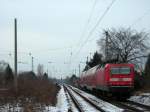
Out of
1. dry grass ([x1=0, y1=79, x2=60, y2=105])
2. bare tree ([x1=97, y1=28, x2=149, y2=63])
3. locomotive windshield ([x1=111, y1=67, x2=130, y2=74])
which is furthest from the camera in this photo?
bare tree ([x1=97, y1=28, x2=149, y2=63])

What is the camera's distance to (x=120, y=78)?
32.9 m

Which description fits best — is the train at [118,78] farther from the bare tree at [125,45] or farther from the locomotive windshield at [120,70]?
the bare tree at [125,45]

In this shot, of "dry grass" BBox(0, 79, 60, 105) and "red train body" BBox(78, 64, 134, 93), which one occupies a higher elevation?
"red train body" BBox(78, 64, 134, 93)

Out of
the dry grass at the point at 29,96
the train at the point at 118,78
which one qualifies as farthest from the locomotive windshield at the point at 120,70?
the dry grass at the point at 29,96

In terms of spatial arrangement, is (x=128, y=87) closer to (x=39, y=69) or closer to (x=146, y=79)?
(x=146, y=79)

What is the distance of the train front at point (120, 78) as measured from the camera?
1277 inches

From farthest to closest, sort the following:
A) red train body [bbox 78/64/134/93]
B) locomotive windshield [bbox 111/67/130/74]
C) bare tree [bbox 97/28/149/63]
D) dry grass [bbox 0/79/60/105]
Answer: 1. bare tree [bbox 97/28/149/63]
2. locomotive windshield [bbox 111/67/130/74]
3. red train body [bbox 78/64/134/93]
4. dry grass [bbox 0/79/60/105]

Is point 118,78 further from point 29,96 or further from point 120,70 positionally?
point 29,96

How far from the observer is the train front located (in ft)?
106

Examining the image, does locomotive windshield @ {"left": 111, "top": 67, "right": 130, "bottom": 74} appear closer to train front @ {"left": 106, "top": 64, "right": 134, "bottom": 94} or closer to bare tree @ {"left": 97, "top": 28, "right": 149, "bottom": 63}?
train front @ {"left": 106, "top": 64, "right": 134, "bottom": 94}

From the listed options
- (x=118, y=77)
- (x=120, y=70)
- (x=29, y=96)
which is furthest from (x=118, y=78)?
(x=29, y=96)

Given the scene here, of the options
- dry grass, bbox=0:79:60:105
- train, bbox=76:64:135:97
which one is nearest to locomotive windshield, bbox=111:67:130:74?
train, bbox=76:64:135:97

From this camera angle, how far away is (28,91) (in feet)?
128

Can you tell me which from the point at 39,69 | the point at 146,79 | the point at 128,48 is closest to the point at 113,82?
the point at 146,79
